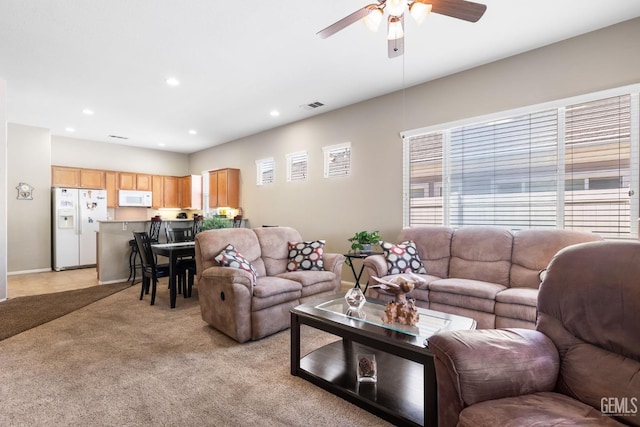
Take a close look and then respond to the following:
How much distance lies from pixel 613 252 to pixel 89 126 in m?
8.02

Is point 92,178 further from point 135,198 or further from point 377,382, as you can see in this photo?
point 377,382

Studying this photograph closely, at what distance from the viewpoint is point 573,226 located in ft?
10.8

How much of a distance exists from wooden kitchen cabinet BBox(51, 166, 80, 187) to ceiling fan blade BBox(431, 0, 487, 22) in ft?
26.8

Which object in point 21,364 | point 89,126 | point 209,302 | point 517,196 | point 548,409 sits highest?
point 89,126

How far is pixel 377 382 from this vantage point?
2145mm

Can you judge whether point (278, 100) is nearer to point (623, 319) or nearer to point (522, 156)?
point (522, 156)

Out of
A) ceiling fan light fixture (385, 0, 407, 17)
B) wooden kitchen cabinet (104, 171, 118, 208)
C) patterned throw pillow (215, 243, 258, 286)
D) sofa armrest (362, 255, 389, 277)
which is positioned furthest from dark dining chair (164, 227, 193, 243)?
ceiling fan light fixture (385, 0, 407, 17)

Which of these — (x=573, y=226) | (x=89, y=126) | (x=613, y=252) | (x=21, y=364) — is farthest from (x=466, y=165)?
(x=89, y=126)

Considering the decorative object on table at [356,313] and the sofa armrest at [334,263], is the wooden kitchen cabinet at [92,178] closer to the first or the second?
the sofa armrest at [334,263]

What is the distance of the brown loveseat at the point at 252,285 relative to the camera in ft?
9.68

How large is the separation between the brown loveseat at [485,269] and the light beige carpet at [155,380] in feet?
4.02

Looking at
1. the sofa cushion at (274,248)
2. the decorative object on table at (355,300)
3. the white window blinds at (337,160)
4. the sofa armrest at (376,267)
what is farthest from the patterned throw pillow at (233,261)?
the white window blinds at (337,160)

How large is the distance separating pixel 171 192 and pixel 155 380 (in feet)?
24.2

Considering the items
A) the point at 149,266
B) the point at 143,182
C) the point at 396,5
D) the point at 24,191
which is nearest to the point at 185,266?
the point at 149,266
